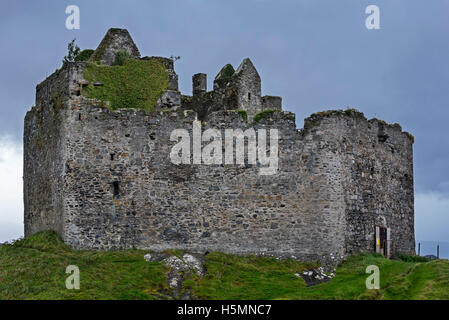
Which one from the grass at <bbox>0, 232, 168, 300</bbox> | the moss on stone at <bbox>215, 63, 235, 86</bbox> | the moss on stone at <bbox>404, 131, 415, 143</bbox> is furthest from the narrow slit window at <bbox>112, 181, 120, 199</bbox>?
the moss on stone at <bbox>404, 131, 415, 143</bbox>

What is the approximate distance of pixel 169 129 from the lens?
40.1 m

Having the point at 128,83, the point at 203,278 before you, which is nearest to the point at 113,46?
the point at 128,83

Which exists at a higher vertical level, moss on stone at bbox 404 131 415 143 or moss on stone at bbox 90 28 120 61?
moss on stone at bbox 90 28 120 61

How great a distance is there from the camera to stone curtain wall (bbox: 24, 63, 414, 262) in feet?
128

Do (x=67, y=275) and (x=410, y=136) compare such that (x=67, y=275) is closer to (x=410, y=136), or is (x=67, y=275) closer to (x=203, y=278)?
(x=203, y=278)

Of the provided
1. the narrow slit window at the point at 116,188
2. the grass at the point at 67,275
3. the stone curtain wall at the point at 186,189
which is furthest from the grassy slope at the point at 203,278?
the narrow slit window at the point at 116,188

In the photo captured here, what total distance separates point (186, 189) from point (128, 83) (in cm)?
664

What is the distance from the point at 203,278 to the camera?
35.6m

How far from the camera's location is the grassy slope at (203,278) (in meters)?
32.3

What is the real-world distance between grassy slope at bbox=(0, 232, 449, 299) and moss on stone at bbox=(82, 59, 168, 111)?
25.0ft

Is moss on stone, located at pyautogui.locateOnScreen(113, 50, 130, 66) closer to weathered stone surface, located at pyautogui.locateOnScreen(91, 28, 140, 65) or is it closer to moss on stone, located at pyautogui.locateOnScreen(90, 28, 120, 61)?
weathered stone surface, located at pyautogui.locateOnScreen(91, 28, 140, 65)

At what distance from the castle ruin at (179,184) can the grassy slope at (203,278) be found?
1.15 metres

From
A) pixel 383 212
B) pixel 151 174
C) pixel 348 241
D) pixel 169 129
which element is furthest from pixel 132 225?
pixel 383 212

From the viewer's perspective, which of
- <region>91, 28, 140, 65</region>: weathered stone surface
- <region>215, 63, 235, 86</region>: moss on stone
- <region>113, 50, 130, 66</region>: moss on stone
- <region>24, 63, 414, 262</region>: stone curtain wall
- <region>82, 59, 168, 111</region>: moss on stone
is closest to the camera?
<region>24, 63, 414, 262</region>: stone curtain wall
